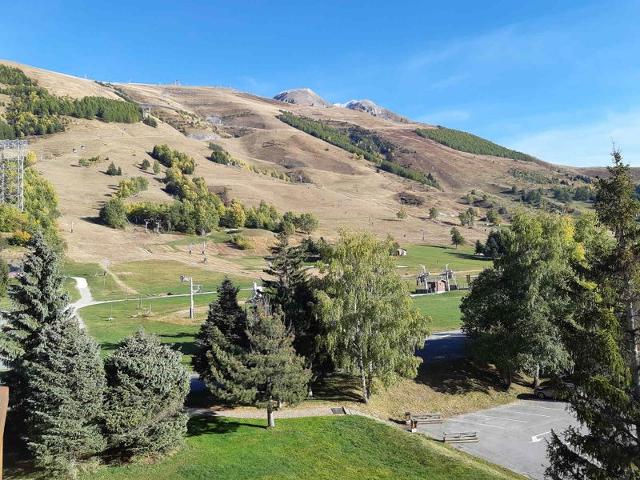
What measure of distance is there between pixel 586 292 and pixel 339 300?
19.9 meters

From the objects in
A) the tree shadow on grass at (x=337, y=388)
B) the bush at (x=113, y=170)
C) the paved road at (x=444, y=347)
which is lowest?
the tree shadow on grass at (x=337, y=388)

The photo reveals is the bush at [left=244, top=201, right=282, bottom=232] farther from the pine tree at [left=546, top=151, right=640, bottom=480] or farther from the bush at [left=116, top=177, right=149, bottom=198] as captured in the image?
the pine tree at [left=546, top=151, right=640, bottom=480]

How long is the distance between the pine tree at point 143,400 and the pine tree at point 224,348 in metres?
2.74

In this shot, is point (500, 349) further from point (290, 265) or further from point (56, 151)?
point (56, 151)

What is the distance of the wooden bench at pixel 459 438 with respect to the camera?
3322 cm

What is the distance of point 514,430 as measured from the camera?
35.1 metres

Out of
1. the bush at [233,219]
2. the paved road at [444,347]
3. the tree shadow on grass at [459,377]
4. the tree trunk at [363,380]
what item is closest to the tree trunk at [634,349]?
the tree trunk at [363,380]

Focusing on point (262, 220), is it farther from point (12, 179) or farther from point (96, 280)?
point (96, 280)

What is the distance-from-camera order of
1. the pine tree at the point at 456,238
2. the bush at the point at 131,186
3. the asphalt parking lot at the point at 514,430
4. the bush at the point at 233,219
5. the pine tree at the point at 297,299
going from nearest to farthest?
1. the asphalt parking lot at the point at 514,430
2. the pine tree at the point at 297,299
3. the bush at the point at 233,219
4. the bush at the point at 131,186
5. the pine tree at the point at 456,238

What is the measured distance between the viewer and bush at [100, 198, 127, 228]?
378 ft

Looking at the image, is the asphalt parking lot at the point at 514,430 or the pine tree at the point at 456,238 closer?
the asphalt parking lot at the point at 514,430

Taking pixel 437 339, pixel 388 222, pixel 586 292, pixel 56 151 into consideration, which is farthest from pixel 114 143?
pixel 586 292

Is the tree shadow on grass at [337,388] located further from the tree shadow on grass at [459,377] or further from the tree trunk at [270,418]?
the tree shadow on grass at [459,377]

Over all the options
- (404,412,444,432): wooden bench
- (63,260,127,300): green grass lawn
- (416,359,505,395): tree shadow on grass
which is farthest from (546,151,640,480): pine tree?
(63,260,127,300): green grass lawn
